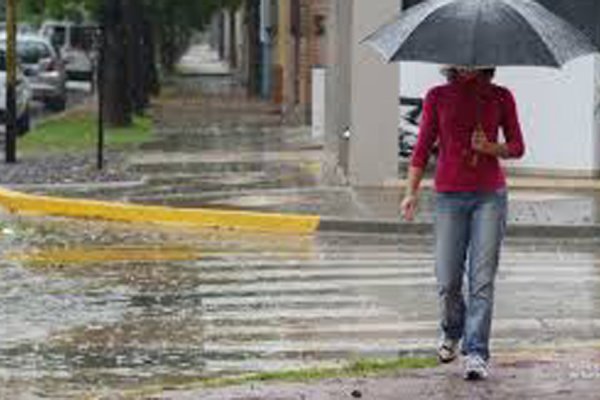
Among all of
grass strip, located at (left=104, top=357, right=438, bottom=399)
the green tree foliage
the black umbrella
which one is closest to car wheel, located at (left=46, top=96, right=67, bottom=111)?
the green tree foliage

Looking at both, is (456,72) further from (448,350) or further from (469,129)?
(448,350)

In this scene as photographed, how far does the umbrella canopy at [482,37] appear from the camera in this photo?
9.05m

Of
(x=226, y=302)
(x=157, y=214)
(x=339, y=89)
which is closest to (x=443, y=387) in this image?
(x=226, y=302)

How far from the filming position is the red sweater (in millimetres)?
9242

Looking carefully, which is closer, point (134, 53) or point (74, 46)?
point (134, 53)

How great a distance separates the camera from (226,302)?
42.8ft

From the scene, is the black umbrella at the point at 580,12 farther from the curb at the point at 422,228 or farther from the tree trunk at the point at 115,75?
the tree trunk at the point at 115,75

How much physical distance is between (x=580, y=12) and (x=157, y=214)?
7797mm

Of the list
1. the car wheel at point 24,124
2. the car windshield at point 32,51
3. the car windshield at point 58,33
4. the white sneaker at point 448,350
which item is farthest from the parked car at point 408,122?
the car windshield at point 58,33

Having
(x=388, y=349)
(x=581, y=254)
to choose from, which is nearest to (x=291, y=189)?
(x=581, y=254)

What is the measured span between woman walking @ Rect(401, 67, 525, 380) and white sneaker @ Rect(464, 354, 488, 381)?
5 centimetres

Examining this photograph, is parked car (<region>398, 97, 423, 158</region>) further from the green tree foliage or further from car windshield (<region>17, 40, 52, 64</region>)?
car windshield (<region>17, 40, 52, 64</region>)

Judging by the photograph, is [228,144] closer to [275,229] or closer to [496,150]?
[275,229]

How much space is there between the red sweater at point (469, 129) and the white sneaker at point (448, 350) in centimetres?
91
